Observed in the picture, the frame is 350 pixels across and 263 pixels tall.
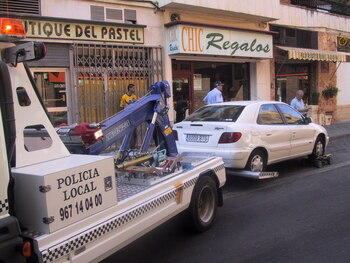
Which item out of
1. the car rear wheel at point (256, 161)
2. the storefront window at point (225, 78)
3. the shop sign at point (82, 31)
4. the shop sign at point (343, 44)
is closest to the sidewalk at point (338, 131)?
the storefront window at point (225, 78)

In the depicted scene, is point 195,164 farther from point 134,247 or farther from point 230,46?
point 230,46

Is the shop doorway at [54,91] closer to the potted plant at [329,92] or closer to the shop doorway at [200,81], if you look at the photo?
the shop doorway at [200,81]

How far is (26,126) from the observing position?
289cm

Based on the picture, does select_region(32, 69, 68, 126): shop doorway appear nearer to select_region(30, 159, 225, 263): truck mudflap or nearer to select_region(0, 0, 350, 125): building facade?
select_region(0, 0, 350, 125): building facade

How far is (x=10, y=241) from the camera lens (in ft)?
8.00

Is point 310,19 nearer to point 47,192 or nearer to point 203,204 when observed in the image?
point 203,204

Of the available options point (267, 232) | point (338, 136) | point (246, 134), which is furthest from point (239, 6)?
point (267, 232)

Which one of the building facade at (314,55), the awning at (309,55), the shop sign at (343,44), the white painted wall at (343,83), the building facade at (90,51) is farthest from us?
the white painted wall at (343,83)

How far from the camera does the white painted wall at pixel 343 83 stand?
18.8m

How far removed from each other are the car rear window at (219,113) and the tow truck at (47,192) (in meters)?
3.49

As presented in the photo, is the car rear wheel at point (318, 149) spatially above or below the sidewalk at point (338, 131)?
above

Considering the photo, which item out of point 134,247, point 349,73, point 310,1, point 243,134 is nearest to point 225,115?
point 243,134

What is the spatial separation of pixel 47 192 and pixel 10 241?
1.23 ft

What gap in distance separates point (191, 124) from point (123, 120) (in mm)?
2843
